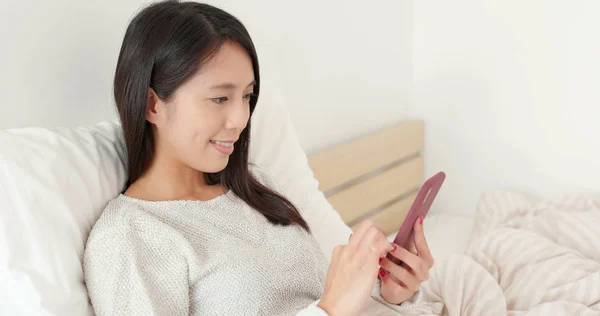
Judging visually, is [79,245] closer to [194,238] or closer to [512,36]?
[194,238]

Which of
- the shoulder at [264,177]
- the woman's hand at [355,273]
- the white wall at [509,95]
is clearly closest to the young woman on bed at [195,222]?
the woman's hand at [355,273]

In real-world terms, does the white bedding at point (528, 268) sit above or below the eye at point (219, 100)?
below

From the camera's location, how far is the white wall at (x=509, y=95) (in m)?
2.08

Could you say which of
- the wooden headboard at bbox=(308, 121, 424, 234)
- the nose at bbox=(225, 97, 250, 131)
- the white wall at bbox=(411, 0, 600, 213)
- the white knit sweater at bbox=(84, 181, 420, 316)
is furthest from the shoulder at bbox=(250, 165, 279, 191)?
the white wall at bbox=(411, 0, 600, 213)

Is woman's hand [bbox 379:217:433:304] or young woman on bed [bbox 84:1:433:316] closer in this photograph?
young woman on bed [bbox 84:1:433:316]

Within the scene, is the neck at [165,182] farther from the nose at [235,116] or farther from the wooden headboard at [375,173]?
the wooden headboard at [375,173]

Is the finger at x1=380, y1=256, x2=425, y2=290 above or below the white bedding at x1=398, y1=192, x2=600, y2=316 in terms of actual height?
above

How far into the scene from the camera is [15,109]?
1151 mm

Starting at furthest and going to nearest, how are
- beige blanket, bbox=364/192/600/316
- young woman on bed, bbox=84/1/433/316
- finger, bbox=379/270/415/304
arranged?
1. beige blanket, bbox=364/192/600/316
2. finger, bbox=379/270/415/304
3. young woman on bed, bbox=84/1/433/316

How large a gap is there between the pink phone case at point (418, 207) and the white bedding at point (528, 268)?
251 mm

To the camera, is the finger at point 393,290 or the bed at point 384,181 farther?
the bed at point 384,181

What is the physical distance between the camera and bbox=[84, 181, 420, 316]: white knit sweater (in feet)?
3.20

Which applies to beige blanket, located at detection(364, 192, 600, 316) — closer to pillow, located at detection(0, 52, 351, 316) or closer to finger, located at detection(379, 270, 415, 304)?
finger, located at detection(379, 270, 415, 304)

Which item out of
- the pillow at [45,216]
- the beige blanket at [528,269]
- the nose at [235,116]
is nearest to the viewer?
the pillow at [45,216]
